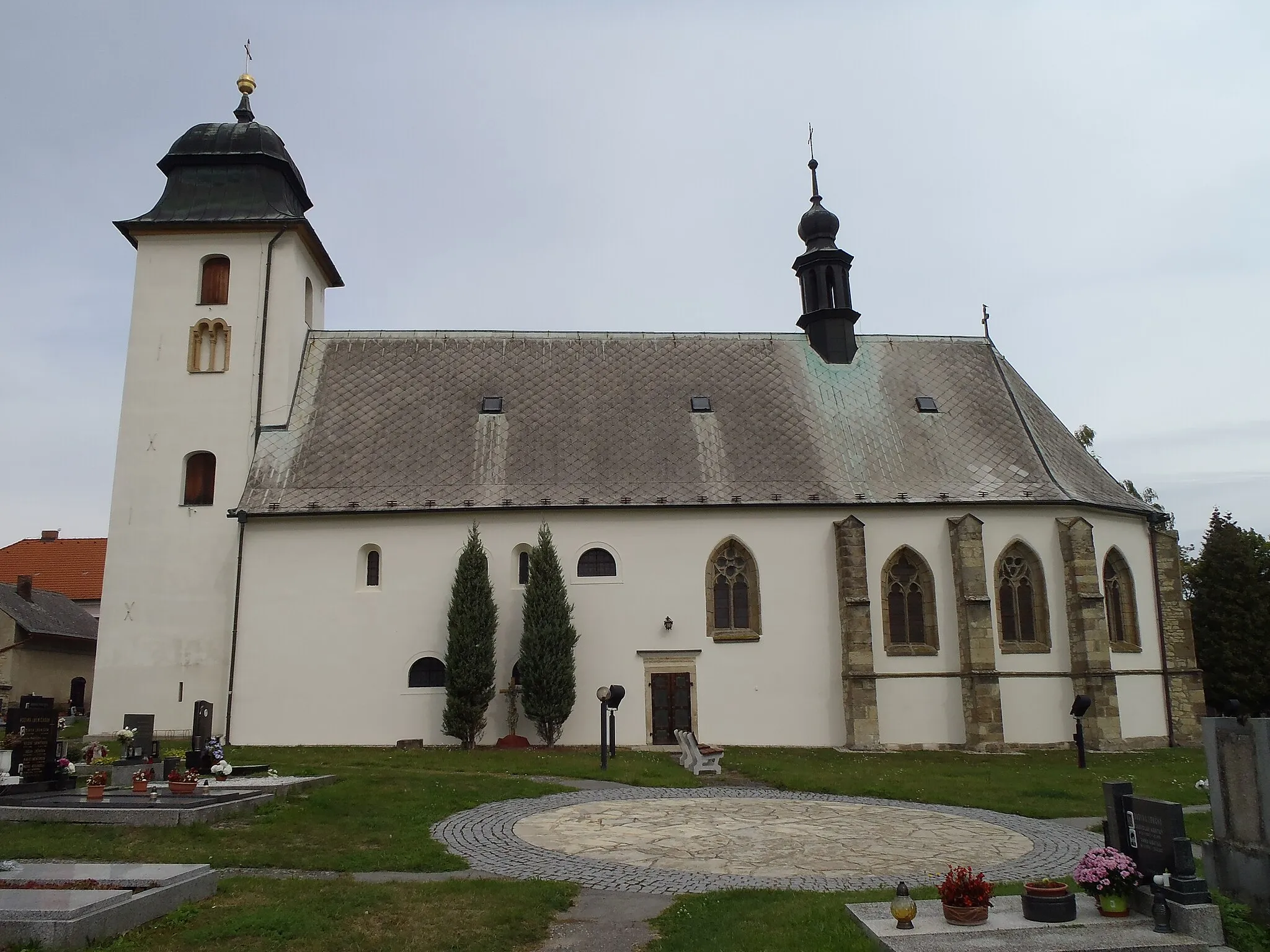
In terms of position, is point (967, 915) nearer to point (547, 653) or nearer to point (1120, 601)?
point (547, 653)

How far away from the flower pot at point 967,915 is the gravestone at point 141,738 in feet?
45.3

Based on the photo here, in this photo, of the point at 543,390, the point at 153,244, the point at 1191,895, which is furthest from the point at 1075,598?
the point at 153,244

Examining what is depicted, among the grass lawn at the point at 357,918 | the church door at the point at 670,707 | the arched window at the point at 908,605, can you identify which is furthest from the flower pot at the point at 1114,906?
the arched window at the point at 908,605

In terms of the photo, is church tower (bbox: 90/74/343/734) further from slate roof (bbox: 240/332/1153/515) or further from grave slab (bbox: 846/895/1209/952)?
grave slab (bbox: 846/895/1209/952)

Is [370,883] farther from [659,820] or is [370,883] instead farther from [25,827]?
[25,827]

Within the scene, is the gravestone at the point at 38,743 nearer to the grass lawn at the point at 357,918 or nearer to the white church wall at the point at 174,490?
the grass lawn at the point at 357,918

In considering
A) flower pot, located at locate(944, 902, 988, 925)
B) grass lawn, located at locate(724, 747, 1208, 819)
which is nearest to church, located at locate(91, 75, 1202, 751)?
grass lawn, located at locate(724, 747, 1208, 819)

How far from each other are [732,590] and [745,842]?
1342 centimetres

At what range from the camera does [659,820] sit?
13.0 meters

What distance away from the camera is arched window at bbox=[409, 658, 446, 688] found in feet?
78.2

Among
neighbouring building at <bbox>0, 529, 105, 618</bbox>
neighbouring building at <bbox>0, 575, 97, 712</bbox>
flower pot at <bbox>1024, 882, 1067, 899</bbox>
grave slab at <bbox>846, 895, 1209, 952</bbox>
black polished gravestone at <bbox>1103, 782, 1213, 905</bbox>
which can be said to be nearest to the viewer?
grave slab at <bbox>846, 895, 1209, 952</bbox>

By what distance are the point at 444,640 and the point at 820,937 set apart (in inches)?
704

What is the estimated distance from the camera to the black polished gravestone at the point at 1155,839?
6.98m

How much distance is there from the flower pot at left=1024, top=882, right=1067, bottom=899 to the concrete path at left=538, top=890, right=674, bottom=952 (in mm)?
2962
